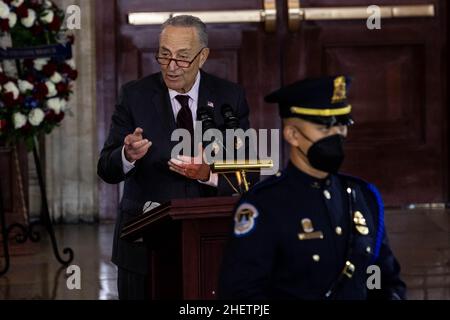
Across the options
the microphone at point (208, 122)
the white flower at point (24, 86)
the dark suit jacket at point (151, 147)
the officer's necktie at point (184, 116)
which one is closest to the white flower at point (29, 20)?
the white flower at point (24, 86)

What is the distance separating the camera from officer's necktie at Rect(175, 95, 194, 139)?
15.8 ft

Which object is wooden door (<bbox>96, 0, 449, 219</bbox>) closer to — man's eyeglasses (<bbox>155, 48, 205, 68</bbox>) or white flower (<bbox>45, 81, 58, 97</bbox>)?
white flower (<bbox>45, 81, 58, 97</bbox>)

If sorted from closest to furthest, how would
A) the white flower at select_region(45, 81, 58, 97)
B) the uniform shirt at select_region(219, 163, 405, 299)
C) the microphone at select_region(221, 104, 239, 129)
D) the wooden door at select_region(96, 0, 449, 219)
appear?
the uniform shirt at select_region(219, 163, 405, 299)
the microphone at select_region(221, 104, 239, 129)
the white flower at select_region(45, 81, 58, 97)
the wooden door at select_region(96, 0, 449, 219)

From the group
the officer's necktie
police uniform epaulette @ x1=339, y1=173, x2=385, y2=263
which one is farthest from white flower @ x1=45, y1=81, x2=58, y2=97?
police uniform epaulette @ x1=339, y1=173, x2=385, y2=263

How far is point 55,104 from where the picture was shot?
7840 mm

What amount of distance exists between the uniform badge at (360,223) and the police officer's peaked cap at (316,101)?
10.4 inches

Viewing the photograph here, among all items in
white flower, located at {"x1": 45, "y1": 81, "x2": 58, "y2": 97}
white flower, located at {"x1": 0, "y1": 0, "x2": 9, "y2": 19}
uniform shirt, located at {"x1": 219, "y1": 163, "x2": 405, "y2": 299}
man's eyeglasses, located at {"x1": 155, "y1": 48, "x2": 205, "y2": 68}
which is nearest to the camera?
uniform shirt, located at {"x1": 219, "y1": 163, "x2": 405, "y2": 299}

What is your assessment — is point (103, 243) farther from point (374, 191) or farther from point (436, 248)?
point (374, 191)

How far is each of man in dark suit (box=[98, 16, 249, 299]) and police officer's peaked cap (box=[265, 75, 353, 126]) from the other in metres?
1.19

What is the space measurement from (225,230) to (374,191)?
59cm

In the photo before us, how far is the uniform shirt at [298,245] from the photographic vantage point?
3332mm

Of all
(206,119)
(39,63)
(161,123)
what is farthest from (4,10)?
(206,119)

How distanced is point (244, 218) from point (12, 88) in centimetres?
452
